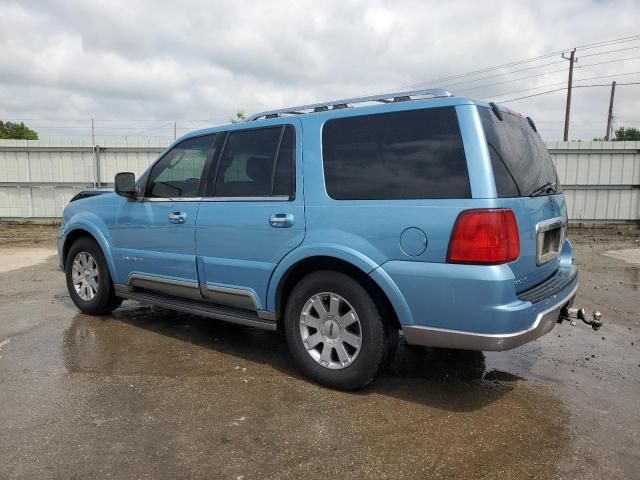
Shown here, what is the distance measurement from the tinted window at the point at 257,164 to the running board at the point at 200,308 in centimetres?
94

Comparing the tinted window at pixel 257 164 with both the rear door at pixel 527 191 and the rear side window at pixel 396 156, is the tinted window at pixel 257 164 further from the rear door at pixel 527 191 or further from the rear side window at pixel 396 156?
the rear door at pixel 527 191

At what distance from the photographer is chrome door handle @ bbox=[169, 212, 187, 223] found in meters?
4.46

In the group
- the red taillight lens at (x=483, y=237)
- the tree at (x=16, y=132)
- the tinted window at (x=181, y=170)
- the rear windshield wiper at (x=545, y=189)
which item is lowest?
the red taillight lens at (x=483, y=237)

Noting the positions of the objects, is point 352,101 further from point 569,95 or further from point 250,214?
point 569,95

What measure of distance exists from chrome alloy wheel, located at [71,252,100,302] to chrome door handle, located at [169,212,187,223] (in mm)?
1409

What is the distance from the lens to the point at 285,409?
3398 mm

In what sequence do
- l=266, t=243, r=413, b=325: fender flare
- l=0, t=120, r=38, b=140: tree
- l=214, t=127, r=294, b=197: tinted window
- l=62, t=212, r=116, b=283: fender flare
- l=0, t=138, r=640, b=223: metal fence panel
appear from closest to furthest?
1. l=266, t=243, r=413, b=325: fender flare
2. l=214, t=127, r=294, b=197: tinted window
3. l=62, t=212, r=116, b=283: fender flare
4. l=0, t=138, r=640, b=223: metal fence panel
5. l=0, t=120, r=38, b=140: tree

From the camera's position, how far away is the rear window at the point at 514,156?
3139 millimetres

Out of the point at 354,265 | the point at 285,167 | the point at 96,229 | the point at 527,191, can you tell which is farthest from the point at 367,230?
the point at 96,229

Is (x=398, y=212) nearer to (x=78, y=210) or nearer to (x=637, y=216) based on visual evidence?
(x=78, y=210)

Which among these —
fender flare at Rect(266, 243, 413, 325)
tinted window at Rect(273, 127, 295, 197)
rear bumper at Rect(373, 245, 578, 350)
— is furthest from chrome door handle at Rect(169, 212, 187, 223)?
rear bumper at Rect(373, 245, 578, 350)

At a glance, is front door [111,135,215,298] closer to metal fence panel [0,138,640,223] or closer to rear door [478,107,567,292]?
rear door [478,107,567,292]

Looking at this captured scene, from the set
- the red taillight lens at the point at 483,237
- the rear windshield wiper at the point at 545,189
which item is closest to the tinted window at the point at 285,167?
the red taillight lens at the point at 483,237

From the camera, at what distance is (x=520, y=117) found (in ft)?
12.6
